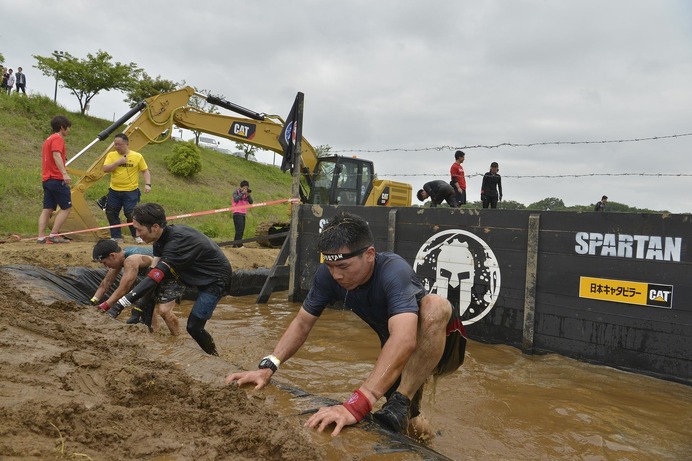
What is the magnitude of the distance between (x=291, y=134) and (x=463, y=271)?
389 cm

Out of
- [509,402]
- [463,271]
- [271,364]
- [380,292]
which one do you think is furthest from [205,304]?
[463,271]

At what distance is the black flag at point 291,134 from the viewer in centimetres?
851

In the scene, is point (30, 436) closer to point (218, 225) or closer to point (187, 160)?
point (218, 225)

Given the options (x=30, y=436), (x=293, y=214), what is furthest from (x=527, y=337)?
(x=30, y=436)

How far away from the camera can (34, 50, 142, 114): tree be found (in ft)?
85.8

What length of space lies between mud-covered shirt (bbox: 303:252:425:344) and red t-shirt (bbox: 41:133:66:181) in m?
6.44

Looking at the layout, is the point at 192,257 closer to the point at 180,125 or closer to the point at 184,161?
the point at 180,125

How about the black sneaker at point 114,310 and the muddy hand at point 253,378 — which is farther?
the black sneaker at point 114,310

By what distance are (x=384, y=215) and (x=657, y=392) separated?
12.6 ft

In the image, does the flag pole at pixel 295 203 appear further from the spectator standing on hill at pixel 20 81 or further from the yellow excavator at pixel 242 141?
the spectator standing on hill at pixel 20 81

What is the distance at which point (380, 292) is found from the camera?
289cm

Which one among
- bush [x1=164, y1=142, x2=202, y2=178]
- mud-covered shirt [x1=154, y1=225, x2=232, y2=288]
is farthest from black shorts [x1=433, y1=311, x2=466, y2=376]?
bush [x1=164, y1=142, x2=202, y2=178]

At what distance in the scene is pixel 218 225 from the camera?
17.1 metres

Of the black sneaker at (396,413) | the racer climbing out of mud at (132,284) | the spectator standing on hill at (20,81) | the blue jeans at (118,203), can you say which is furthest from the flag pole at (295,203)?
the spectator standing on hill at (20,81)
